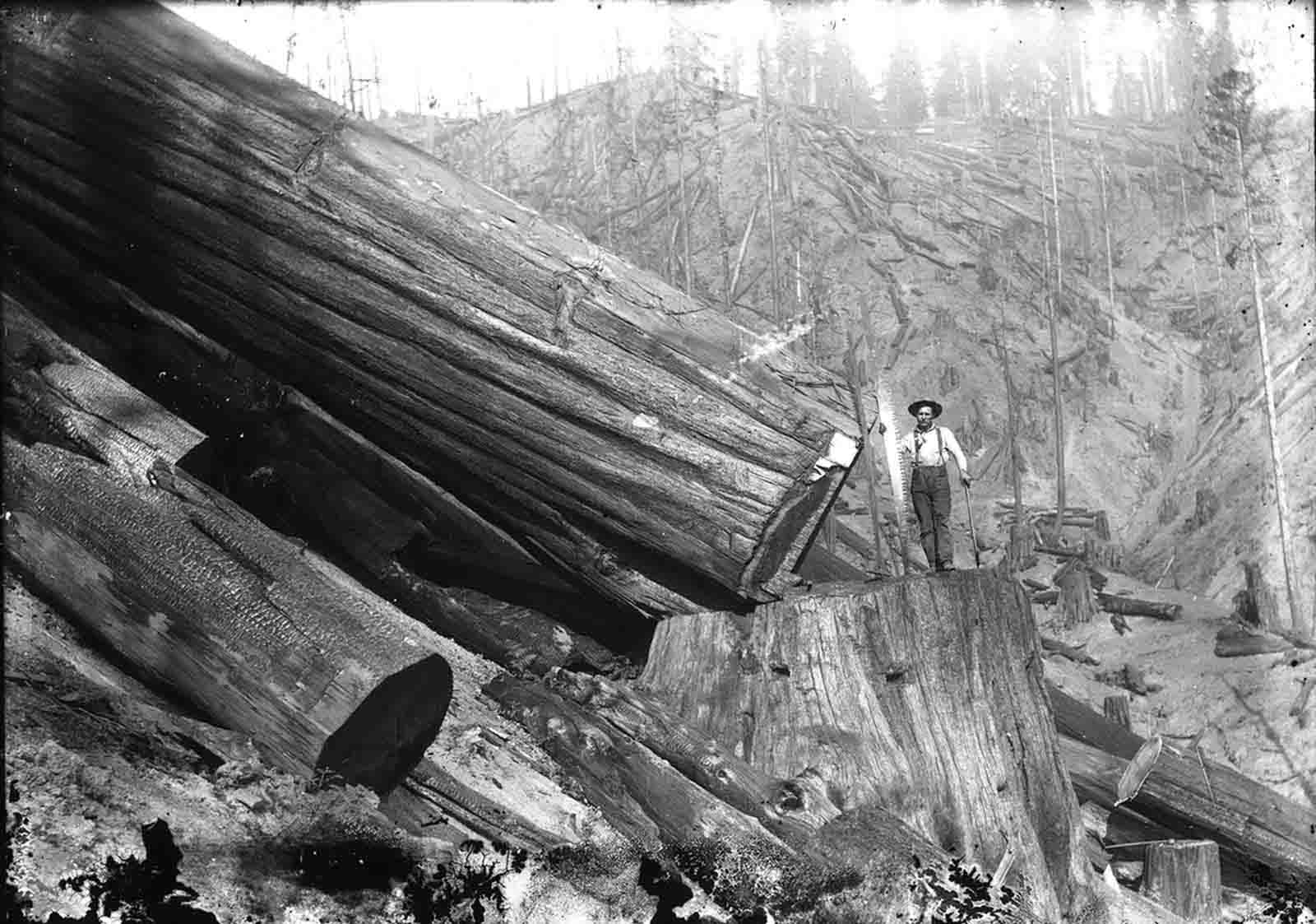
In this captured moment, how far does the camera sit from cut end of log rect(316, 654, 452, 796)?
2680 millimetres

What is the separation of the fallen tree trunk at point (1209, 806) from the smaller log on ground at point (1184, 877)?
0.60m

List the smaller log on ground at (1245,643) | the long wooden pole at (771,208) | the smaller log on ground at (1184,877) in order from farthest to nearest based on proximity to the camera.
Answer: the long wooden pole at (771,208) → the smaller log on ground at (1245,643) → the smaller log on ground at (1184,877)

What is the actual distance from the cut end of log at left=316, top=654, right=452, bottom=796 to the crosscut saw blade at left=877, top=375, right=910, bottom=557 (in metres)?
2.69

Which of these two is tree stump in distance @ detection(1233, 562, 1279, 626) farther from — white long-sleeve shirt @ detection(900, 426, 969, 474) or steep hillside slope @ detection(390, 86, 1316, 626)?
Answer: white long-sleeve shirt @ detection(900, 426, 969, 474)

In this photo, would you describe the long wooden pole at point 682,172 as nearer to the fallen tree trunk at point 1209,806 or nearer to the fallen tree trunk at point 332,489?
the fallen tree trunk at point 1209,806

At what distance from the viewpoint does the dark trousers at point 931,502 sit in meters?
6.17

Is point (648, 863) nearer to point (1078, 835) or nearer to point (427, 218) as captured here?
point (1078, 835)

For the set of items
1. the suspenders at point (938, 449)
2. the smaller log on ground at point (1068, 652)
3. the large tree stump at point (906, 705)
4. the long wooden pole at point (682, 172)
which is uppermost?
the long wooden pole at point (682, 172)

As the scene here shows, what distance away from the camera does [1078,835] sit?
4.18m

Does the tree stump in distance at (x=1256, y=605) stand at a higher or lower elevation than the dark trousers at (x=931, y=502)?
lower

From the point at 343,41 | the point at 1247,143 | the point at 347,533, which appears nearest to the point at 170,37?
the point at 347,533

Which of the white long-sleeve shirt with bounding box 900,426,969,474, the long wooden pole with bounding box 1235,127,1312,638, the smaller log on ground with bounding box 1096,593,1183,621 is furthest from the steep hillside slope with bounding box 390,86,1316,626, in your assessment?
the white long-sleeve shirt with bounding box 900,426,969,474

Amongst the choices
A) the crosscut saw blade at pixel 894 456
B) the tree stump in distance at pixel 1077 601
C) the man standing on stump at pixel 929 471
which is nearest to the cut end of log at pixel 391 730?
the crosscut saw blade at pixel 894 456

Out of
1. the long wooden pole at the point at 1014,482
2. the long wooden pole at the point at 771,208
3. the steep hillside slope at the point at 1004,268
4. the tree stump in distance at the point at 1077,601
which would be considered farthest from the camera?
the long wooden pole at the point at 771,208
